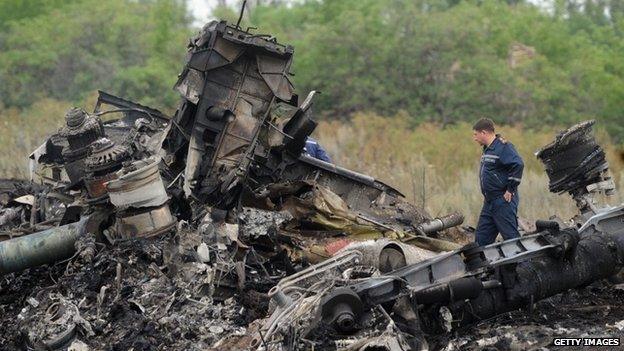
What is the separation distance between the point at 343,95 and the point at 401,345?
85.8ft

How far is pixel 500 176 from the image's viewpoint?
971cm

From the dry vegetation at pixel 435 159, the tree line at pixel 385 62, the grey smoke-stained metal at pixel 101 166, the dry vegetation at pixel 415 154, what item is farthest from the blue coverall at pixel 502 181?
the tree line at pixel 385 62

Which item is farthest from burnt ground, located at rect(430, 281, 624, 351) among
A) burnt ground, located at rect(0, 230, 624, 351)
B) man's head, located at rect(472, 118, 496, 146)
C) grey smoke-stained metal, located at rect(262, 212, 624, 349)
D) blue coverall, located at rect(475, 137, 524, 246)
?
man's head, located at rect(472, 118, 496, 146)

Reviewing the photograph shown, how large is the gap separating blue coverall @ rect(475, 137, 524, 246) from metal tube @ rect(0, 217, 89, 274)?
154 inches

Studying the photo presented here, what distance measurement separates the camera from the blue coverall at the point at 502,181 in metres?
9.66

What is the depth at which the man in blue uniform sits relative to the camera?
9664 millimetres

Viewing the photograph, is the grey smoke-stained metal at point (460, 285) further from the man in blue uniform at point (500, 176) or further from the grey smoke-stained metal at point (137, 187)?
the grey smoke-stained metal at point (137, 187)

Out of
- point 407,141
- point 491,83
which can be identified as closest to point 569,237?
point 407,141

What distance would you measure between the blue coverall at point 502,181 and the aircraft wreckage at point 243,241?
0.57 m

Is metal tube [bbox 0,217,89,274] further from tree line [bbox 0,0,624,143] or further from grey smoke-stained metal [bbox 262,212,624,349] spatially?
tree line [bbox 0,0,624,143]

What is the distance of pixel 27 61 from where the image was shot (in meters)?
36.1

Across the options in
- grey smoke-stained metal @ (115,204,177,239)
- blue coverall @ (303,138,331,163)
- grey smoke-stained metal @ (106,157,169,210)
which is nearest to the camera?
grey smoke-stained metal @ (106,157,169,210)

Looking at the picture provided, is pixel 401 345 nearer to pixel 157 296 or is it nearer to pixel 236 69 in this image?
pixel 157 296

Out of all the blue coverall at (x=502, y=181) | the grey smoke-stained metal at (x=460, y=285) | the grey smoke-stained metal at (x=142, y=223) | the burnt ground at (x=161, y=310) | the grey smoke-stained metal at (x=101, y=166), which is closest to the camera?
the grey smoke-stained metal at (x=460, y=285)
